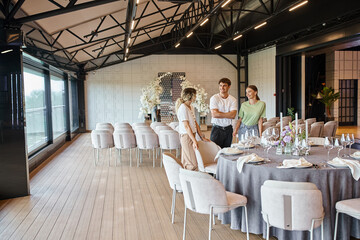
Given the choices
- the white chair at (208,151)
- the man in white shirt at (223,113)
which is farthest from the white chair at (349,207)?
the man in white shirt at (223,113)

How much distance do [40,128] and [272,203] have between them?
29.3 feet

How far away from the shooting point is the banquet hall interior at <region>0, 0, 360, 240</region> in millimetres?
3861

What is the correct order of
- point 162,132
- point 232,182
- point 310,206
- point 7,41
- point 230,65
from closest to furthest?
point 310,206 → point 232,182 → point 7,41 → point 162,132 → point 230,65

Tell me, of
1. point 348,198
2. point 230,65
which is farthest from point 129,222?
point 230,65

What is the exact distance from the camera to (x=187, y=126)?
560cm

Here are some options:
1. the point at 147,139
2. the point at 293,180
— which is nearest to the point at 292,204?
the point at 293,180

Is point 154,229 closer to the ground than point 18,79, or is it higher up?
closer to the ground

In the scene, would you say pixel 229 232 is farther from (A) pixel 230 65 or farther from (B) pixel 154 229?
(A) pixel 230 65

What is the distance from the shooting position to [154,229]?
4680mm

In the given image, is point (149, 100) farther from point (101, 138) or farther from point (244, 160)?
point (244, 160)

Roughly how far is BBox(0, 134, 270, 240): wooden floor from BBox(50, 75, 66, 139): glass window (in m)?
4.44

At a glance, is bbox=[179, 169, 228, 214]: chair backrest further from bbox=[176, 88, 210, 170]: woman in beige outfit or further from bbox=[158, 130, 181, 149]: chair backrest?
bbox=[158, 130, 181, 149]: chair backrest

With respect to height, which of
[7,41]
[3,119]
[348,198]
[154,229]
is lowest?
[154,229]

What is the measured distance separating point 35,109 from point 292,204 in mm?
8593
